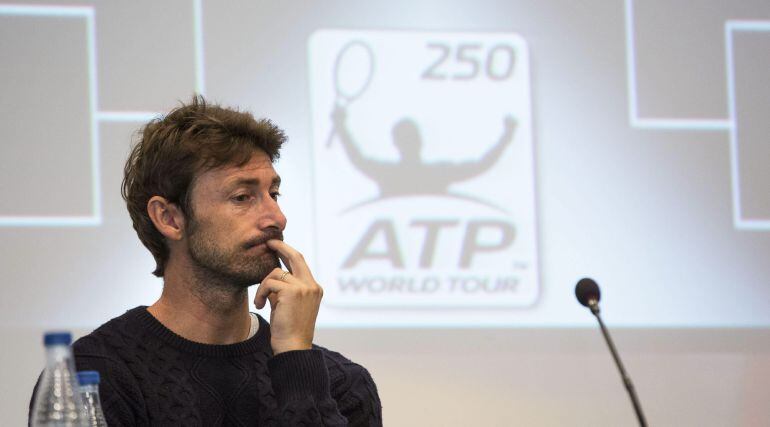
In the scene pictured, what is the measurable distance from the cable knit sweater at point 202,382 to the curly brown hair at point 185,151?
0.27m

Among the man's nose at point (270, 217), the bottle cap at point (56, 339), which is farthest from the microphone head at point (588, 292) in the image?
the bottle cap at point (56, 339)

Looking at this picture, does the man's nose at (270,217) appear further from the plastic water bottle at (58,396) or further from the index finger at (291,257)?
the plastic water bottle at (58,396)

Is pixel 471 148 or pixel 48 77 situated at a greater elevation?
pixel 48 77

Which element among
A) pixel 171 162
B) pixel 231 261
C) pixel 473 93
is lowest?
pixel 231 261

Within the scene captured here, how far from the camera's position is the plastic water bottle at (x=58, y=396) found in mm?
1583

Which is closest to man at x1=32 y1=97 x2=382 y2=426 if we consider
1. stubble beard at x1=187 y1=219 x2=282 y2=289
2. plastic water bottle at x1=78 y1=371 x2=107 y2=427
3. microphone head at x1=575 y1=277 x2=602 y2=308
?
stubble beard at x1=187 y1=219 x2=282 y2=289

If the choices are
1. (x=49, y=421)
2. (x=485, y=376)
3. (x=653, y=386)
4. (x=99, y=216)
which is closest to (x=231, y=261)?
(x=49, y=421)

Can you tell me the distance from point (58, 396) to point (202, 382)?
0.75m

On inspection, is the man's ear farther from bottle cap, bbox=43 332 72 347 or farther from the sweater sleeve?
bottle cap, bbox=43 332 72 347

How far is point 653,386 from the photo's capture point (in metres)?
3.92

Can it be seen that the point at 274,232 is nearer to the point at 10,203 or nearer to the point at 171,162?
the point at 171,162

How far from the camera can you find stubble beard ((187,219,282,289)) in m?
2.40

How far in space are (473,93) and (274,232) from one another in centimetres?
171

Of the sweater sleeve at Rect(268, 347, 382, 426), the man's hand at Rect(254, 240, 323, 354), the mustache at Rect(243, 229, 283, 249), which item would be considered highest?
the mustache at Rect(243, 229, 283, 249)
